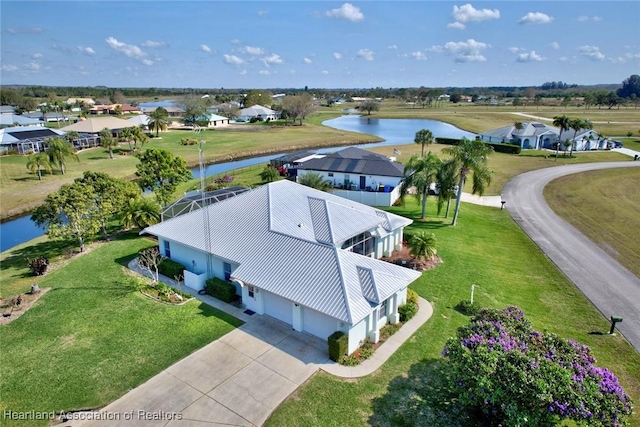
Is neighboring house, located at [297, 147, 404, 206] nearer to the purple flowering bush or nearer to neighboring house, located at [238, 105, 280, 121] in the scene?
the purple flowering bush

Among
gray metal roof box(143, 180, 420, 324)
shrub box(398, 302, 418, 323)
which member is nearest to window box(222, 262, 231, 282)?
gray metal roof box(143, 180, 420, 324)

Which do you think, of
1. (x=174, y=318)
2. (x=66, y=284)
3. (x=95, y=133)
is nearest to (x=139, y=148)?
(x=95, y=133)

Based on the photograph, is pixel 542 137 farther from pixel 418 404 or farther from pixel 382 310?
pixel 418 404

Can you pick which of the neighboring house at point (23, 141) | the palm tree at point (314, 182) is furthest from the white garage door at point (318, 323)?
the neighboring house at point (23, 141)

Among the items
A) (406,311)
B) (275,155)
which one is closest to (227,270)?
(406,311)

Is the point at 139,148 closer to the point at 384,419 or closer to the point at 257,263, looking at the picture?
the point at 257,263

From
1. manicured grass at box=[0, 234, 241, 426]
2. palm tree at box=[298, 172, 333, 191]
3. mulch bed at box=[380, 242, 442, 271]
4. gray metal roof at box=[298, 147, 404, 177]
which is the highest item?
gray metal roof at box=[298, 147, 404, 177]

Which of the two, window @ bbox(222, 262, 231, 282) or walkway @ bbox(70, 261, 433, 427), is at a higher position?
window @ bbox(222, 262, 231, 282)
